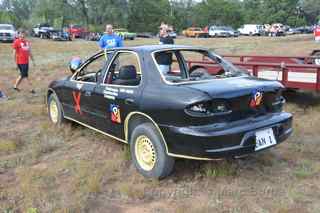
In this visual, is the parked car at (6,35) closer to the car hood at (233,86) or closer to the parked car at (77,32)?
the parked car at (77,32)

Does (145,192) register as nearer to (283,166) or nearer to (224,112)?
(224,112)

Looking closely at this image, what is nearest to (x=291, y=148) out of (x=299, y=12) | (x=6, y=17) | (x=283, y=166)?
(x=283, y=166)

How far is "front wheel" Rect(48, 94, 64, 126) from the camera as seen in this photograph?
6.99 metres

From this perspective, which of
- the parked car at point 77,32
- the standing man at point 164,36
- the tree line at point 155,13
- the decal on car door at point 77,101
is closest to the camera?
the decal on car door at point 77,101

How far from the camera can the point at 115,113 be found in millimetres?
5215

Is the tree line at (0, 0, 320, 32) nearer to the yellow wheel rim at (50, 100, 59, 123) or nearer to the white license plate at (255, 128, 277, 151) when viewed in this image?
the yellow wheel rim at (50, 100, 59, 123)

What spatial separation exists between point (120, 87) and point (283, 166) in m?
2.18

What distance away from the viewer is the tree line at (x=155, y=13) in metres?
63.7

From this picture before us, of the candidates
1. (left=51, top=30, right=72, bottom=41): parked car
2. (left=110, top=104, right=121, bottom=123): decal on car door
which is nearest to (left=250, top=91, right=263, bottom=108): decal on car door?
(left=110, top=104, right=121, bottom=123): decal on car door

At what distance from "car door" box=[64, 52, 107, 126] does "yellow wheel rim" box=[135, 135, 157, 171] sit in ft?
3.98

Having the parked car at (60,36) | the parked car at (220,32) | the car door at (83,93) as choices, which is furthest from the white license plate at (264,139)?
the parked car at (220,32)

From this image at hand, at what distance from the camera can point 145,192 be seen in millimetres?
4441

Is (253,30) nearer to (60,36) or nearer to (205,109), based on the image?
(60,36)

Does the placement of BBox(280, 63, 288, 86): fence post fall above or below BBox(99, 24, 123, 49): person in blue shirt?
below
